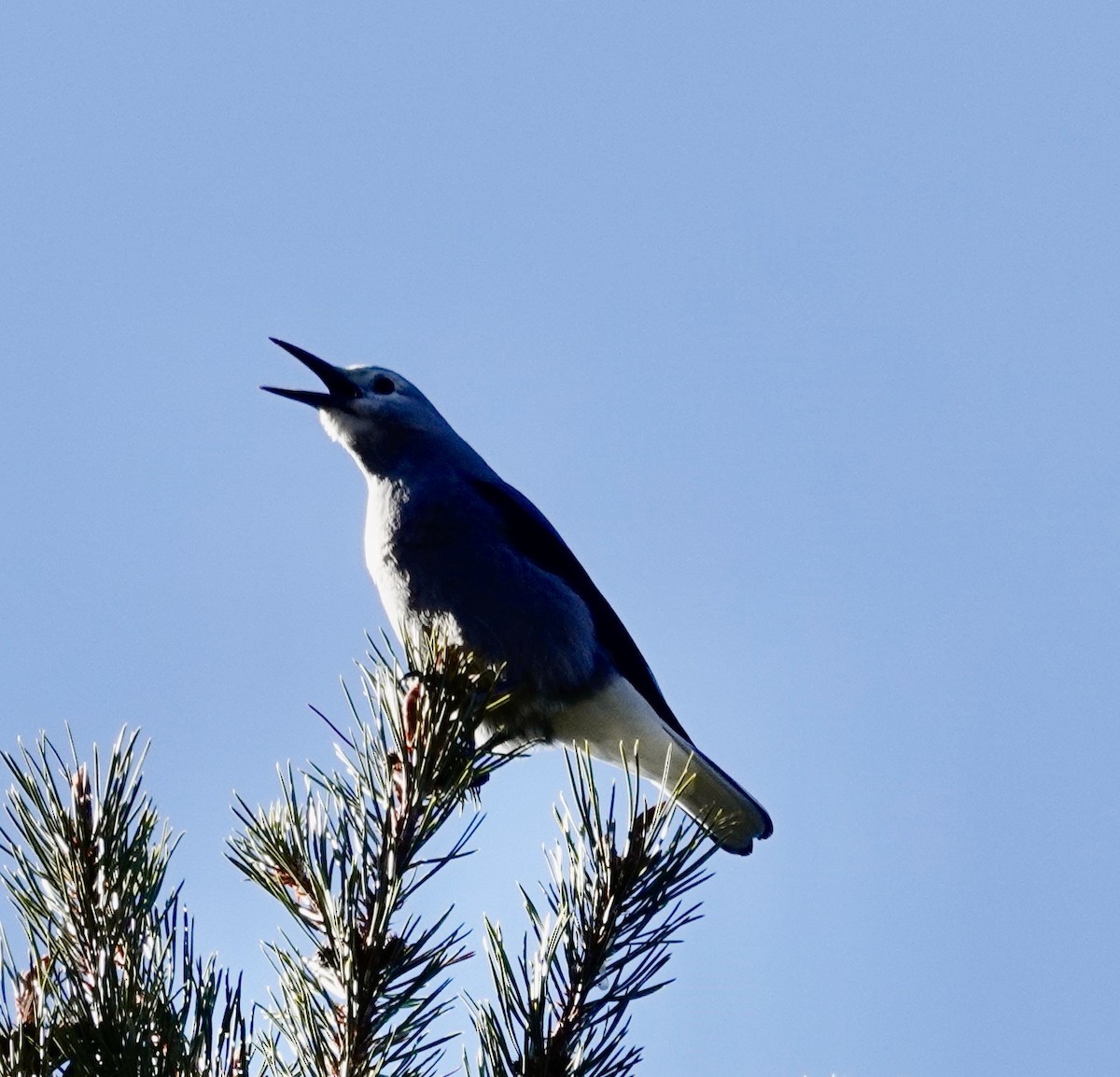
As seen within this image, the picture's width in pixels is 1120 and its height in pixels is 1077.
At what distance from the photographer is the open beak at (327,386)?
5.36m

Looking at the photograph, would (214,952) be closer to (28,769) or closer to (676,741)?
(28,769)

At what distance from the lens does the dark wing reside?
5055mm

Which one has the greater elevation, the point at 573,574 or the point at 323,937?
the point at 573,574

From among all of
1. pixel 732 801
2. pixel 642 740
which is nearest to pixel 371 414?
pixel 642 740

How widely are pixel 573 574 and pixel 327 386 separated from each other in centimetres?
131

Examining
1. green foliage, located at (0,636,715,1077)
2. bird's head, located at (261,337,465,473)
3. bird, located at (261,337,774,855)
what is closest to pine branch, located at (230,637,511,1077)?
green foliage, located at (0,636,715,1077)

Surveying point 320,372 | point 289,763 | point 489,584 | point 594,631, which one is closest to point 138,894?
point 289,763

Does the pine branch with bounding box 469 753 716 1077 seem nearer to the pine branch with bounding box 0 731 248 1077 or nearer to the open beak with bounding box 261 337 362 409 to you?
the pine branch with bounding box 0 731 248 1077

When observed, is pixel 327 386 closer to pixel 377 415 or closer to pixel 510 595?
pixel 377 415

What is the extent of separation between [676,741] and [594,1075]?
287cm

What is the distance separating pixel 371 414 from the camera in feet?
17.8

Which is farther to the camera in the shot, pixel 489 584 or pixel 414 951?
pixel 489 584

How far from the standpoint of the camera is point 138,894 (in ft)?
6.88

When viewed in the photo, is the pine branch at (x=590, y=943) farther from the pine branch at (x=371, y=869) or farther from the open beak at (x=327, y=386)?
the open beak at (x=327, y=386)
